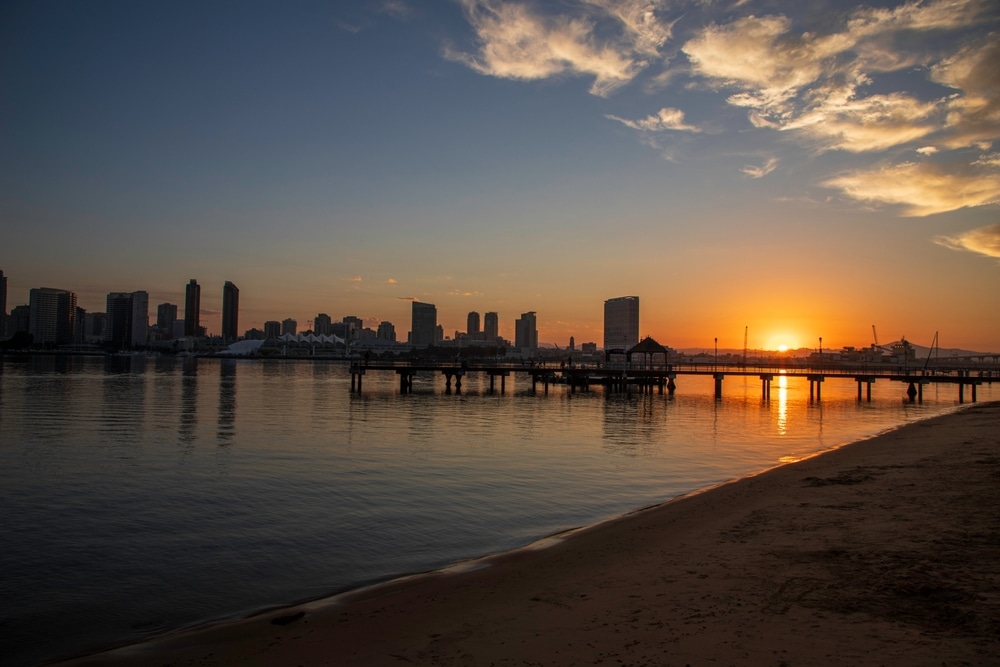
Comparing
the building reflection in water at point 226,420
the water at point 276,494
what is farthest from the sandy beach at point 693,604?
the building reflection in water at point 226,420

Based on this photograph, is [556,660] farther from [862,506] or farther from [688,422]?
[688,422]

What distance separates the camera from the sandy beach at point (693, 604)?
5973 millimetres

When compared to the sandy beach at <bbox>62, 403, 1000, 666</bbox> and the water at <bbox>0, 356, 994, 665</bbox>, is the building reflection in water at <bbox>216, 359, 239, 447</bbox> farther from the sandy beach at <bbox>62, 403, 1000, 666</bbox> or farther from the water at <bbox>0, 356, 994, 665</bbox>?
the sandy beach at <bbox>62, 403, 1000, 666</bbox>

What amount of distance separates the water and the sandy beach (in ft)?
4.73

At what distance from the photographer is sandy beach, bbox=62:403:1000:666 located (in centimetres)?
597

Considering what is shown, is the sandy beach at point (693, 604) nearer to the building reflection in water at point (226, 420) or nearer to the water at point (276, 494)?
the water at point (276, 494)

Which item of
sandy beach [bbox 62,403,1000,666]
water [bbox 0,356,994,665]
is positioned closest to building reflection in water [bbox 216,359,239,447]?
water [bbox 0,356,994,665]

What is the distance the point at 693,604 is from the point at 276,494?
1218 centimetres

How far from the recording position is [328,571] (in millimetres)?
10461

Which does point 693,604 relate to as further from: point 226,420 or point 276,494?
point 226,420

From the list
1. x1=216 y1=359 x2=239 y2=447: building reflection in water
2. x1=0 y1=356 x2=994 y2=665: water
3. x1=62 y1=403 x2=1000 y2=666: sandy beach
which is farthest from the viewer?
x1=216 y1=359 x2=239 y2=447: building reflection in water

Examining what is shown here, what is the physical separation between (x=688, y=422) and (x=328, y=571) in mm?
31719

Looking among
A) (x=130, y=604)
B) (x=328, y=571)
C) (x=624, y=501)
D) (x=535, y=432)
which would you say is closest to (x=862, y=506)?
(x=624, y=501)

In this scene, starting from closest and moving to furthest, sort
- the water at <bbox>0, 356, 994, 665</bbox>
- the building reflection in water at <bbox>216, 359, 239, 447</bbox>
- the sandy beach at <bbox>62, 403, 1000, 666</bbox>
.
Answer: the sandy beach at <bbox>62, 403, 1000, 666</bbox> → the water at <bbox>0, 356, 994, 665</bbox> → the building reflection in water at <bbox>216, 359, 239, 447</bbox>
